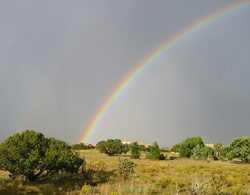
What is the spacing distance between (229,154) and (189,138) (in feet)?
75.0

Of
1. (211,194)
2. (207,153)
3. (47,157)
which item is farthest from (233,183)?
(207,153)

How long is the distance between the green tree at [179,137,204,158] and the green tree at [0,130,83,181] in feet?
161

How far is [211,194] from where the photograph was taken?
7.39 m

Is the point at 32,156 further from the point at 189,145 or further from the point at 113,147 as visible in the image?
the point at 189,145

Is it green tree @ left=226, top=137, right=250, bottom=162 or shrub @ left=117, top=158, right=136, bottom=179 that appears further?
green tree @ left=226, top=137, right=250, bottom=162

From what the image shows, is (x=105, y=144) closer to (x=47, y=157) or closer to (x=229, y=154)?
(x=229, y=154)

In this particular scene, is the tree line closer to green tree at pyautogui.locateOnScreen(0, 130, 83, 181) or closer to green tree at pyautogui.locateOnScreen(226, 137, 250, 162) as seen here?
green tree at pyautogui.locateOnScreen(0, 130, 83, 181)

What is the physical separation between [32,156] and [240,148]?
4329 centimetres

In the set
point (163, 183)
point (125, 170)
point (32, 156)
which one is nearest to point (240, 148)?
point (125, 170)

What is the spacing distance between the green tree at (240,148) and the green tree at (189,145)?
48.0 feet

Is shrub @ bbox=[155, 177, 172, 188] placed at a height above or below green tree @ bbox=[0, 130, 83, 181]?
below

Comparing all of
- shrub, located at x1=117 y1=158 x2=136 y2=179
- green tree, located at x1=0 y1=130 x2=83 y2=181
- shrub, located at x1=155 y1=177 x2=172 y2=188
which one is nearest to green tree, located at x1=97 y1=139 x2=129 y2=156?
shrub, located at x1=117 y1=158 x2=136 y2=179

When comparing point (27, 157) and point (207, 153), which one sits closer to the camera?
point (27, 157)

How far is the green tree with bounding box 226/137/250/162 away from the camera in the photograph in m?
42.8
